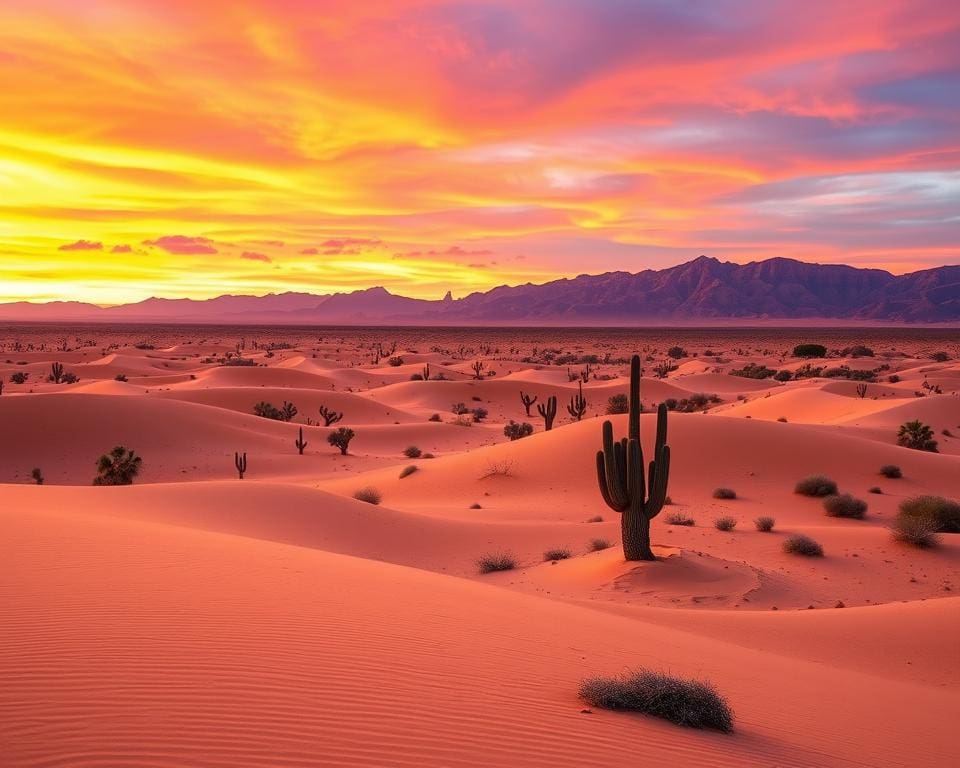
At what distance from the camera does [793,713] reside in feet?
24.5

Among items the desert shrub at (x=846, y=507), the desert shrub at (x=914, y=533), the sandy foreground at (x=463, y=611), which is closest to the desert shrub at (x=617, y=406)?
the sandy foreground at (x=463, y=611)

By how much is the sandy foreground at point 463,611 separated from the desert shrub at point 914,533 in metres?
0.26

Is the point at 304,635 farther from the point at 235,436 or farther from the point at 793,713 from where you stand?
the point at 235,436

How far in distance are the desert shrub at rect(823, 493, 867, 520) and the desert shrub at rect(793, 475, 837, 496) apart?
1.72 metres

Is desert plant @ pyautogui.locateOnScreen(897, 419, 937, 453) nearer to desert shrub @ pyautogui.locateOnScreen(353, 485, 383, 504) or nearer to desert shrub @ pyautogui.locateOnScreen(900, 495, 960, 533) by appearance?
desert shrub @ pyautogui.locateOnScreen(900, 495, 960, 533)

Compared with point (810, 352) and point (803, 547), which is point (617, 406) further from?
point (810, 352)

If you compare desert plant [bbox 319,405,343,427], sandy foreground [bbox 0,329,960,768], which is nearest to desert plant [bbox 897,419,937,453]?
sandy foreground [bbox 0,329,960,768]

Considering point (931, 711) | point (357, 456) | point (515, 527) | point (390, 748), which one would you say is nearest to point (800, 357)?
point (357, 456)

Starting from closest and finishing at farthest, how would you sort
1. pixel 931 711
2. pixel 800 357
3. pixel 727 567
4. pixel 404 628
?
1. pixel 404 628
2. pixel 931 711
3. pixel 727 567
4. pixel 800 357

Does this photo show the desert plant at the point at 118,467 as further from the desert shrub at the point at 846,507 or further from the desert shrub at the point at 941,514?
the desert shrub at the point at 941,514

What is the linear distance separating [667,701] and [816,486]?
18205mm

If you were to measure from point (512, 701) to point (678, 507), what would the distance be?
16.7m

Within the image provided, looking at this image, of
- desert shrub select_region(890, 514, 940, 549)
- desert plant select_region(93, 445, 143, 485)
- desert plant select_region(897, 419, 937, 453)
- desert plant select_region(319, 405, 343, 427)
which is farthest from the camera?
desert plant select_region(319, 405, 343, 427)

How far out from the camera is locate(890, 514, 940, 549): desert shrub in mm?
16969
